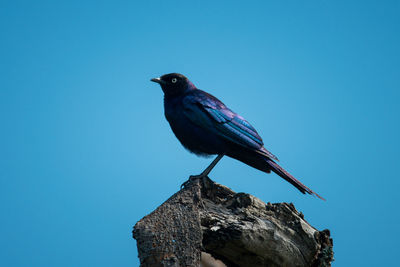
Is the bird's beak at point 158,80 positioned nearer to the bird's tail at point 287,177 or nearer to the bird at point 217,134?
the bird at point 217,134

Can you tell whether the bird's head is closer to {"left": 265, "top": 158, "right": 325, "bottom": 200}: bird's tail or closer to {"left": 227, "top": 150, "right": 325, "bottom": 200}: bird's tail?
{"left": 227, "top": 150, "right": 325, "bottom": 200}: bird's tail

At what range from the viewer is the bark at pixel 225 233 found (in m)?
3.44

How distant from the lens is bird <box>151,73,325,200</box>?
14.9 feet

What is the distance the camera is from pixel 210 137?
4.59m

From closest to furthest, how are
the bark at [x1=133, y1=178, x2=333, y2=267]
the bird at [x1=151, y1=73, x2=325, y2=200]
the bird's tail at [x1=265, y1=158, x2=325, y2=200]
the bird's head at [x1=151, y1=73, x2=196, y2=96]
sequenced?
the bark at [x1=133, y1=178, x2=333, y2=267]
the bird's tail at [x1=265, y1=158, x2=325, y2=200]
the bird at [x1=151, y1=73, x2=325, y2=200]
the bird's head at [x1=151, y1=73, x2=196, y2=96]

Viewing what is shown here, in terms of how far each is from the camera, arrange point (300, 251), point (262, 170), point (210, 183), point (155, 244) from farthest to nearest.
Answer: point (262, 170) < point (210, 183) < point (300, 251) < point (155, 244)

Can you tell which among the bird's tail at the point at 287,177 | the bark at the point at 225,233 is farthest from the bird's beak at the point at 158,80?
the bird's tail at the point at 287,177

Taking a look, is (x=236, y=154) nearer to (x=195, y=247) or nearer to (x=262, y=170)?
(x=262, y=170)

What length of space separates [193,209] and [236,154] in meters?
1.14

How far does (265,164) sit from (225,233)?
1188 millimetres

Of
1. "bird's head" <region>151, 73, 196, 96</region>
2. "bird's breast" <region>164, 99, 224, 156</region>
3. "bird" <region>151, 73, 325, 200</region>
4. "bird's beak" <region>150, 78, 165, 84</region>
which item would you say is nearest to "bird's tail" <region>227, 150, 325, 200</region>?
"bird" <region>151, 73, 325, 200</region>

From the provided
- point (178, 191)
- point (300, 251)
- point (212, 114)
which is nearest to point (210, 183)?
point (178, 191)

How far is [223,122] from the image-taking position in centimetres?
460

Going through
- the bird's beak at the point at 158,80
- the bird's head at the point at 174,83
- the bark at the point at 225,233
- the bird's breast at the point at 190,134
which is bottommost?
the bark at the point at 225,233
